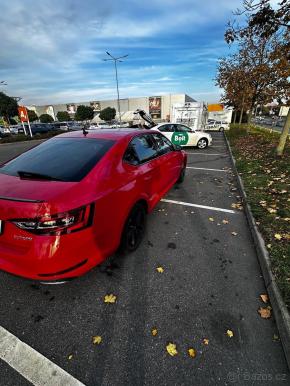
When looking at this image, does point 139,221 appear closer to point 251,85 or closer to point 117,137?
point 117,137

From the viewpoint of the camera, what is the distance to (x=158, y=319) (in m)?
2.25

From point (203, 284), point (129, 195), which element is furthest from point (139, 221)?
point (203, 284)

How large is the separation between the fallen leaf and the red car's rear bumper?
1.88 metres

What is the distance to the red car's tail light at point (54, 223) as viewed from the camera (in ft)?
6.30

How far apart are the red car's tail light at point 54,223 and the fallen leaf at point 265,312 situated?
79.8 inches

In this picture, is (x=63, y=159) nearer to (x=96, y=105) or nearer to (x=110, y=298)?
(x=110, y=298)

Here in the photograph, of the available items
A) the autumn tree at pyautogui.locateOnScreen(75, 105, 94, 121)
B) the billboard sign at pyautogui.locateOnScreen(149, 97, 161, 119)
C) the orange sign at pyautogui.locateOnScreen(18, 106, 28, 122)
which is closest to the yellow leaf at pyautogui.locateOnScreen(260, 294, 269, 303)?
the orange sign at pyautogui.locateOnScreen(18, 106, 28, 122)

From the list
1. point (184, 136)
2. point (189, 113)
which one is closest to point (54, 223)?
point (184, 136)

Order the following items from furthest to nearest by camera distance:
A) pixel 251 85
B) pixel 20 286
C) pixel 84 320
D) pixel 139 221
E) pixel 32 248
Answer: pixel 251 85 < pixel 139 221 < pixel 20 286 < pixel 84 320 < pixel 32 248

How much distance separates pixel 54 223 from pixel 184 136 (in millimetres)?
12355

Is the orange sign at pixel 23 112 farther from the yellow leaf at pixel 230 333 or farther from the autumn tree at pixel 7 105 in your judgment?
the autumn tree at pixel 7 105

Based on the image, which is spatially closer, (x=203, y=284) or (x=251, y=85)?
(x=203, y=284)

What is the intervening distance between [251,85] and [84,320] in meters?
20.0

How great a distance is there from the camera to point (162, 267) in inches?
117
